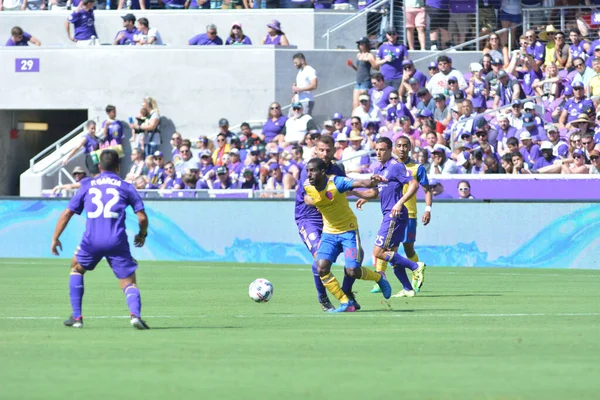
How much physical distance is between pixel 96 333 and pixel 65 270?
12.1m

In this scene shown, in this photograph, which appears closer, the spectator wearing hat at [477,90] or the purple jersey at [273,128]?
the spectator wearing hat at [477,90]

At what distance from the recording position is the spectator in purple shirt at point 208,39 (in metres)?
32.2

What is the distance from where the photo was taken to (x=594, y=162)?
22.8m

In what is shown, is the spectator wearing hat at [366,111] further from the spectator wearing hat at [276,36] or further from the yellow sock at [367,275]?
the yellow sock at [367,275]

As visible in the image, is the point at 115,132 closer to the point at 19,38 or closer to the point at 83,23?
the point at 83,23

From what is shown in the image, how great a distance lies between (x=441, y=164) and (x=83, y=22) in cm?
1351

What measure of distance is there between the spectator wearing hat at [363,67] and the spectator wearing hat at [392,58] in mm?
261

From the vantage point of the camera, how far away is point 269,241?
25703 mm

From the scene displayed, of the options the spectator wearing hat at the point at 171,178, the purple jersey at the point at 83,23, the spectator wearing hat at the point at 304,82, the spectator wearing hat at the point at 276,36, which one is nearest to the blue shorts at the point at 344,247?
the spectator wearing hat at the point at 171,178

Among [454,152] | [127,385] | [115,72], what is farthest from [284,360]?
Answer: [115,72]

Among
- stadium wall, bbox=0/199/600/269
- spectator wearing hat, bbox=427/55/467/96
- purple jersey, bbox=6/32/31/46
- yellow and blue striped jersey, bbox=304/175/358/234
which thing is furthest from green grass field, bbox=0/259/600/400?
purple jersey, bbox=6/32/31/46

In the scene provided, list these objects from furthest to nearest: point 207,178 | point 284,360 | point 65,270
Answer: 1. point 207,178
2. point 65,270
3. point 284,360

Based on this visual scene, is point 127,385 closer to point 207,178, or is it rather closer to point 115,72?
point 207,178

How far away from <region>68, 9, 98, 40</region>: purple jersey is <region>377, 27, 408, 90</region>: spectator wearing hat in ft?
29.4
